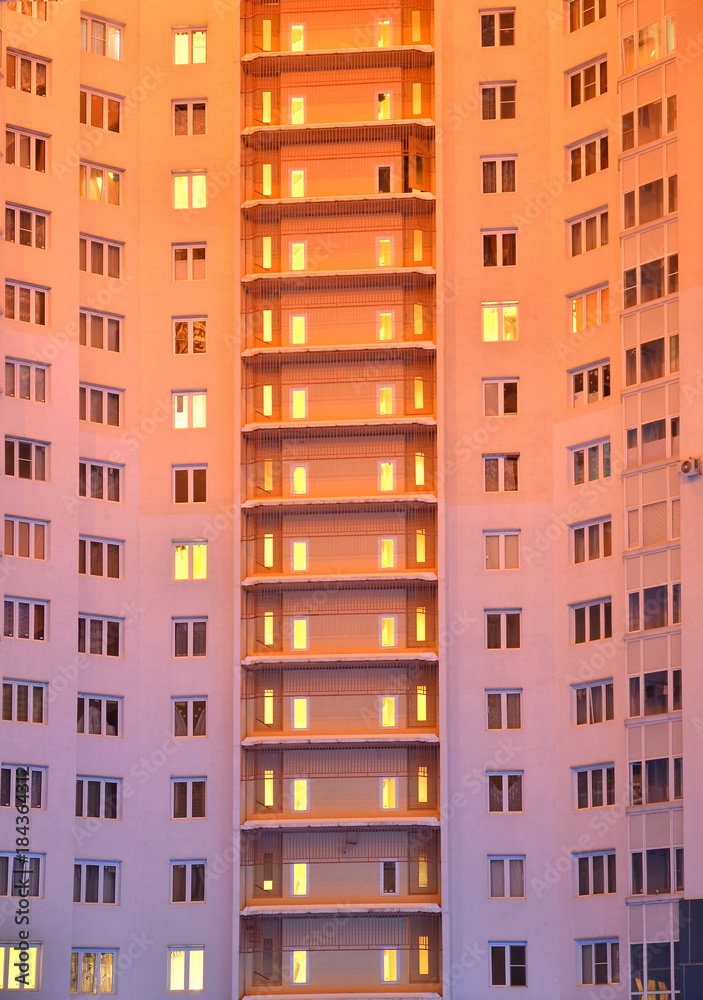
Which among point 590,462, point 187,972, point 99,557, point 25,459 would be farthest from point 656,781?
point 25,459

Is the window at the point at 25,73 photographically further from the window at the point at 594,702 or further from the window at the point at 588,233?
the window at the point at 594,702

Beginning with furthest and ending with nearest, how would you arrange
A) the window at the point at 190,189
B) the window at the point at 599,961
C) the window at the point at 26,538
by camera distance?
1. the window at the point at 190,189
2. the window at the point at 26,538
3. the window at the point at 599,961

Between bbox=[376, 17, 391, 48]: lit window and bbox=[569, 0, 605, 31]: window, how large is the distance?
535cm

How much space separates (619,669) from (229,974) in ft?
42.7

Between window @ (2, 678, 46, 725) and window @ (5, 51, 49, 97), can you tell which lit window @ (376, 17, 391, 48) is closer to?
window @ (5, 51, 49, 97)

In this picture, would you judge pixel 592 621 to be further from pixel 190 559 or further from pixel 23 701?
pixel 23 701

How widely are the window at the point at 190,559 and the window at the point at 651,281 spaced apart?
13338 mm

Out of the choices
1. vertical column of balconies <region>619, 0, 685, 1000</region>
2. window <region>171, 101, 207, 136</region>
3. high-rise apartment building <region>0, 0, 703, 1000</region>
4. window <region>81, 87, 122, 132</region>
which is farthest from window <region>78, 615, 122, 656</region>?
window <region>171, 101, 207, 136</region>

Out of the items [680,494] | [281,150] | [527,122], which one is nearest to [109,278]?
[281,150]

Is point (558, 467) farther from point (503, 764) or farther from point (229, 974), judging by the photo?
point (229, 974)

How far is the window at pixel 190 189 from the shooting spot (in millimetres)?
49406

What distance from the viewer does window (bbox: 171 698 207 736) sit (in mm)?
47219

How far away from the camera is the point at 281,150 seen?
4978 cm

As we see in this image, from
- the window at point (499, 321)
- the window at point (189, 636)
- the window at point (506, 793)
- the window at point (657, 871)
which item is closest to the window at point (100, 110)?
the window at point (499, 321)
